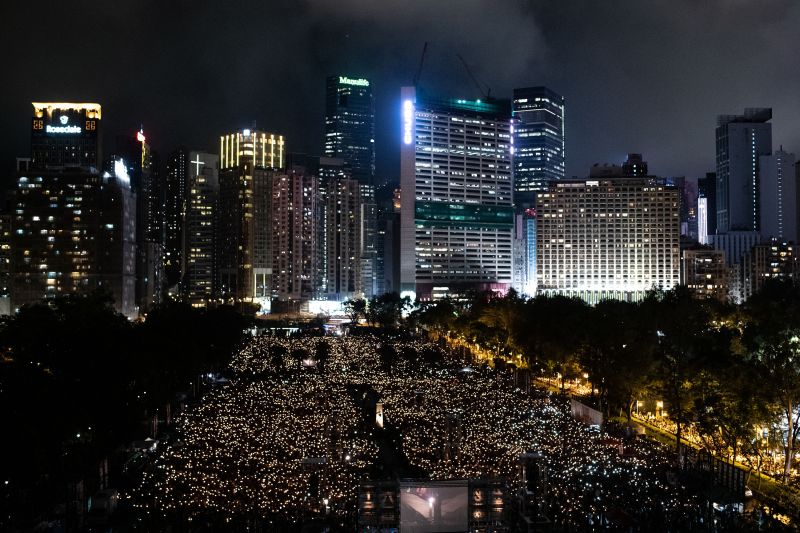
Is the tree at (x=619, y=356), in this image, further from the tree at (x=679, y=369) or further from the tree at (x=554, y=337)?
the tree at (x=679, y=369)

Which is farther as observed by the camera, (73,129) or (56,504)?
(73,129)

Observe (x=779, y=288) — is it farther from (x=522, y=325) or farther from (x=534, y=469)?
(x=534, y=469)

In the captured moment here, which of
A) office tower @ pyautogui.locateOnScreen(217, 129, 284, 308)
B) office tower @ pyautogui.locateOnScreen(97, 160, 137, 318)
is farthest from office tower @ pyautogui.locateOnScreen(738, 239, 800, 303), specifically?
office tower @ pyautogui.locateOnScreen(97, 160, 137, 318)

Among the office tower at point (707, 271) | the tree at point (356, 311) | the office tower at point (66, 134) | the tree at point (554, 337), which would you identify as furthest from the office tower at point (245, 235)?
the tree at point (554, 337)

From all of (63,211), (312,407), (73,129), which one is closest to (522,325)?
(312,407)

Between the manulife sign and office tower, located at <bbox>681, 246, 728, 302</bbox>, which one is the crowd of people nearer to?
the manulife sign
